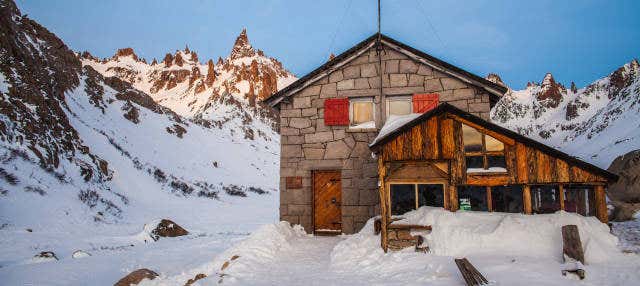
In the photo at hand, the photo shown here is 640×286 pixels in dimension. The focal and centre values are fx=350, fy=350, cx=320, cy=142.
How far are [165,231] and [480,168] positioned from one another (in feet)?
39.9

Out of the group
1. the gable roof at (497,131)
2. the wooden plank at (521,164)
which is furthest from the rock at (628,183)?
the wooden plank at (521,164)

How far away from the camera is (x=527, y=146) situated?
713 cm

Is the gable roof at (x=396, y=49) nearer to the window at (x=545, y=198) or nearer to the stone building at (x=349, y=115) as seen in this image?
the stone building at (x=349, y=115)

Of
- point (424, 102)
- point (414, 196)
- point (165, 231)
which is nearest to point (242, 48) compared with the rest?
point (165, 231)

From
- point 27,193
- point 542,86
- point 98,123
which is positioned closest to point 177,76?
point 98,123

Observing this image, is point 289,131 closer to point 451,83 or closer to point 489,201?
point 451,83

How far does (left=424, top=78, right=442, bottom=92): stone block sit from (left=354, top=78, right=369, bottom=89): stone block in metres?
1.84

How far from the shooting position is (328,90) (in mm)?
11641

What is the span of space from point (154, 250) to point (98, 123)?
22.8 m

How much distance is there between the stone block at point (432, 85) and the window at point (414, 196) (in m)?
3.85

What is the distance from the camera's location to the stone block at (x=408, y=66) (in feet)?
36.5

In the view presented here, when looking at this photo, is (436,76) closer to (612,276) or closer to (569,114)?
(612,276)

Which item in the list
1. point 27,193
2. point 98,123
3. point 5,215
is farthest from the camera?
point 98,123

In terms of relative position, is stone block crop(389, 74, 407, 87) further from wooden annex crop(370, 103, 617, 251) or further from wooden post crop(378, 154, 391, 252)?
wooden post crop(378, 154, 391, 252)
